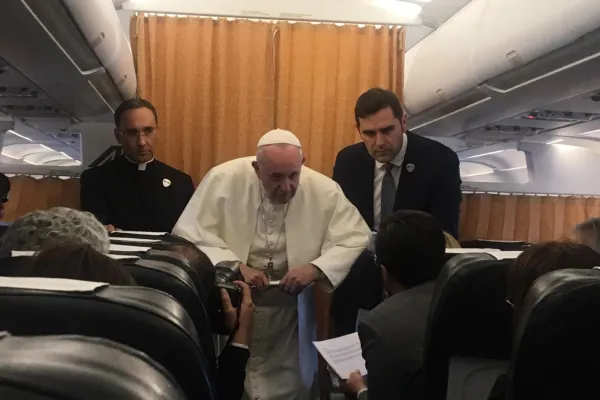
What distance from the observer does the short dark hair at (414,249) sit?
2129 millimetres

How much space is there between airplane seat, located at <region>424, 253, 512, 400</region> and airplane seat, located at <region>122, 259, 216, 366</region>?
542 millimetres

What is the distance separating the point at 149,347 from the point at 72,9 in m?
2.02

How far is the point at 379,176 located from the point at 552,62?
0.98m

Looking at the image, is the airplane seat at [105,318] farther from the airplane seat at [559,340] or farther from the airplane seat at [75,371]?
the airplane seat at [559,340]

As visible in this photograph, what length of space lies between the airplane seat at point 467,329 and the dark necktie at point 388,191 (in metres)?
1.75

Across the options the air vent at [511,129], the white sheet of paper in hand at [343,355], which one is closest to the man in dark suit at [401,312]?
the white sheet of paper in hand at [343,355]

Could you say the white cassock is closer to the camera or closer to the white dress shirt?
the white dress shirt

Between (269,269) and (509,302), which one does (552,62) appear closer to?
(269,269)

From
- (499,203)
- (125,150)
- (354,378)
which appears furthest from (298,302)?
(499,203)

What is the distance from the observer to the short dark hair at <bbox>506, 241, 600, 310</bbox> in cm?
141

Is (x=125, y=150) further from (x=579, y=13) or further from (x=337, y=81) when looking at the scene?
(x=579, y=13)

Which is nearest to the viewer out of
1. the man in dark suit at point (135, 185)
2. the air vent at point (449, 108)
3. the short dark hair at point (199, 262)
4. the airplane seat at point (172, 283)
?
the airplane seat at point (172, 283)

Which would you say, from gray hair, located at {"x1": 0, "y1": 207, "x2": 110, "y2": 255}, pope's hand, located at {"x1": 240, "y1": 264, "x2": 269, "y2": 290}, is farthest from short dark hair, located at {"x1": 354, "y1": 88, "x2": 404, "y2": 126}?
gray hair, located at {"x1": 0, "y1": 207, "x2": 110, "y2": 255}

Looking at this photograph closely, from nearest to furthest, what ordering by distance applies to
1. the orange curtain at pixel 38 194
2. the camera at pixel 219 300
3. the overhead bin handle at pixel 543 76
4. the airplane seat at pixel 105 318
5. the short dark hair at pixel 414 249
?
1. the airplane seat at pixel 105 318
2. the camera at pixel 219 300
3. the short dark hair at pixel 414 249
4. the overhead bin handle at pixel 543 76
5. the orange curtain at pixel 38 194
